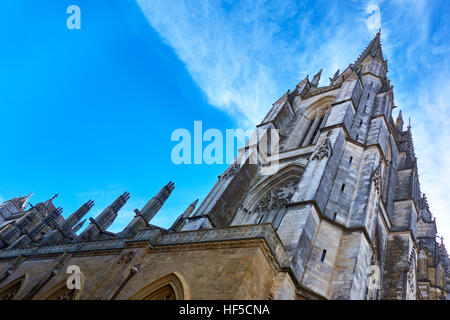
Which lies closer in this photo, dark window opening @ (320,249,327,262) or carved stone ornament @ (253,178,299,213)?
dark window opening @ (320,249,327,262)

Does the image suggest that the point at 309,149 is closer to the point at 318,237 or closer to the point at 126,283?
the point at 318,237

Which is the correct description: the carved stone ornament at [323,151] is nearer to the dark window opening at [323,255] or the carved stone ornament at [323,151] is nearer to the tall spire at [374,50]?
the dark window opening at [323,255]

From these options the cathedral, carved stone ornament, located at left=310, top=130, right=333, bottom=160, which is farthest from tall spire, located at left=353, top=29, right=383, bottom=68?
carved stone ornament, located at left=310, top=130, right=333, bottom=160

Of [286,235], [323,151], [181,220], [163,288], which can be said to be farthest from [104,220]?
[323,151]

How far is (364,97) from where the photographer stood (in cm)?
2147

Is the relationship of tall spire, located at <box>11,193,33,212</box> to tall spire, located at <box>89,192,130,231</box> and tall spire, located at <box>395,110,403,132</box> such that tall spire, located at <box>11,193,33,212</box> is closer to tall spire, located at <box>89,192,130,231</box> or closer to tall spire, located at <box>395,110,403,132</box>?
tall spire, located at <box>89,192,130,231</box>

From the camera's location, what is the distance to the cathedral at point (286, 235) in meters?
9.98

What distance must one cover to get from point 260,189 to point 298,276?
→ 7612 millimetres

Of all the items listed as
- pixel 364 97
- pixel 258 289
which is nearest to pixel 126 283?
pixel 258 289

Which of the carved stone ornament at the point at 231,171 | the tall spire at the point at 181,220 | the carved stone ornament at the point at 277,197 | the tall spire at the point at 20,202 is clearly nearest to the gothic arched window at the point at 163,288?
the tall spire at the point at 181,220

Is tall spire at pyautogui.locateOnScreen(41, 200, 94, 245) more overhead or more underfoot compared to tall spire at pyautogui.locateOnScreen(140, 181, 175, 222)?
more underfoot

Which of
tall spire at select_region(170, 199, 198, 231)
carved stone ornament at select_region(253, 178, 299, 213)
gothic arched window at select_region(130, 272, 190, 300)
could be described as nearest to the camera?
gothic arched window at select_region(130, 272, 190, 300)

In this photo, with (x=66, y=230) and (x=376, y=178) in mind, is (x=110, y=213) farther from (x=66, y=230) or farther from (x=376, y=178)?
(x=376, y=178)

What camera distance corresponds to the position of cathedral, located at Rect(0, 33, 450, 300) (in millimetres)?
9977
